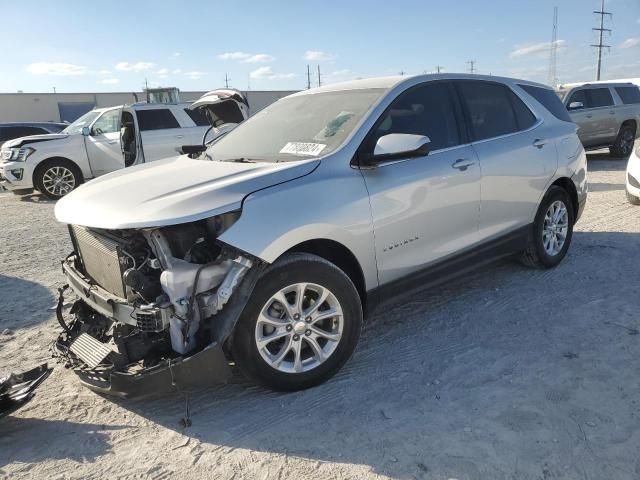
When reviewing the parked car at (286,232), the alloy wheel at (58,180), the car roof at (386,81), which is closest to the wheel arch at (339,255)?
the parked car at (286,232)

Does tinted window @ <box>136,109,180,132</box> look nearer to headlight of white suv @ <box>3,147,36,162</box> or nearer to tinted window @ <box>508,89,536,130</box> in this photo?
headlight of white suv @ <box>3,147,36,162</box>

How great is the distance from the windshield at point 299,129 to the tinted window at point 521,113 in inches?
65.4

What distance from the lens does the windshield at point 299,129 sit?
352cm

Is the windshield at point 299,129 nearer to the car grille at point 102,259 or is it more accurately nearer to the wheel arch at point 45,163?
the car grille at point 102,259

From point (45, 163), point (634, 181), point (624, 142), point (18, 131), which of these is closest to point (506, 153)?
point (634, 181)

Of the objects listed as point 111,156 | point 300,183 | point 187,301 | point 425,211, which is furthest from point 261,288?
point 111,156

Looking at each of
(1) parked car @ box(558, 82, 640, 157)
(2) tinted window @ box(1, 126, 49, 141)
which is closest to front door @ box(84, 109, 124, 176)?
(2) tinted window @ box(1, 126, 49, 141)

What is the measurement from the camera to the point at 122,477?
2.54m

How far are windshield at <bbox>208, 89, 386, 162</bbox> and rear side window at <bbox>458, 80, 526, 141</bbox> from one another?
0.95 metres

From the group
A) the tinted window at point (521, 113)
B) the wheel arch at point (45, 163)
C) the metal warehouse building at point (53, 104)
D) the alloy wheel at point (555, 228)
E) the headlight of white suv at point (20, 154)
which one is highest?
the metal warehouse building at point (53, 104)

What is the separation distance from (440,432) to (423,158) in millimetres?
1868

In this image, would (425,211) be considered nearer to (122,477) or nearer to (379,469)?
(379,469)

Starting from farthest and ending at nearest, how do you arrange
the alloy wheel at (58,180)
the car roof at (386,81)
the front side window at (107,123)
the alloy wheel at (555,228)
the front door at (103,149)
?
the front side window at (107,123) < the front door at (103,149) < the alloy wheel at (58,180) < the alloy wheel at (555,228) < the car roof at (386,81)

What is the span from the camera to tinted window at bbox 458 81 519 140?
14.1 ft
